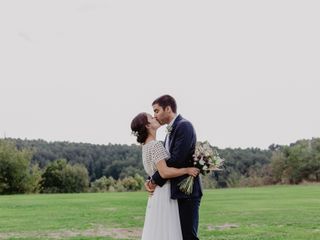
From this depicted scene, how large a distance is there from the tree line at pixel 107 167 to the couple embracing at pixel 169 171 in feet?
124

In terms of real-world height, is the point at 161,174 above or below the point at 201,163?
below

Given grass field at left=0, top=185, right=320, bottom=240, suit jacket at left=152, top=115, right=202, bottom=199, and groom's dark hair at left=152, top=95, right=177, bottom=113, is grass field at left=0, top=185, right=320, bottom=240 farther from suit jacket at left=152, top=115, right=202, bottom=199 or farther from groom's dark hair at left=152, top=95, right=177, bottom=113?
groom's dark hair at left=152, top=95, right=177, bottom=113

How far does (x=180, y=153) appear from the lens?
21.3 ft

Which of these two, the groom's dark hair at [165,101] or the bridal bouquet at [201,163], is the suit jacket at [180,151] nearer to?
the bridal bouquet at [201,163]

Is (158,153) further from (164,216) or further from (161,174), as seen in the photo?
(164,216)

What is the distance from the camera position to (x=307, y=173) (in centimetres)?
5850

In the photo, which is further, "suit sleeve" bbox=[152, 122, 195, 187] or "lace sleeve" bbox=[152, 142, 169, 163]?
"lace sleeve" bbox=[152, 142, 169, 163]

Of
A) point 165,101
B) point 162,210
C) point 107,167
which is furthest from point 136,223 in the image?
point 107,167

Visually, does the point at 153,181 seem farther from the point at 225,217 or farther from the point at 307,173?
the point at 307,173

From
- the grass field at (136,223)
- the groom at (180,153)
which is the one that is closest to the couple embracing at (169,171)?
the groom at (180,153)

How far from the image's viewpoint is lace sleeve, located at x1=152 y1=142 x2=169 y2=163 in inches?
259

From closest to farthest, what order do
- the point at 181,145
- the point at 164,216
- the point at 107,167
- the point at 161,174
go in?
1. the point at 181,145
2. the point at 161,174
3. the point at 164,216
4. the point at 107,167

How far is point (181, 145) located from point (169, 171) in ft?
1.07

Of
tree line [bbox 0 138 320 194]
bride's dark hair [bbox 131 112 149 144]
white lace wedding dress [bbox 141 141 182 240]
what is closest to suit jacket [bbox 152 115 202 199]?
white lace wedding dress [bbox 141 141 182 240]
